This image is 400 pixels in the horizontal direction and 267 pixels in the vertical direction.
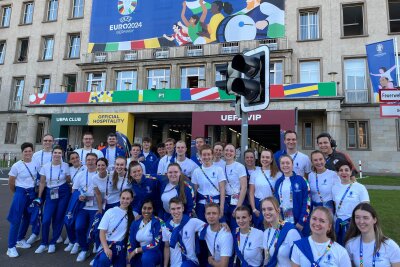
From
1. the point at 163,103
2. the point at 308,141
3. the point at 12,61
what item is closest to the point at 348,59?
the point at 308,141

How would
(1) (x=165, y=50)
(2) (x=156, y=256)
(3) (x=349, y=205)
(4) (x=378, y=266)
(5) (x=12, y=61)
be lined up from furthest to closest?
(5) (x=12, y=61) → (1) (x=165, y=50) → (2) (x=156, y=256) → (3) (x=349, y=205) → (4) (x=378, y=266)

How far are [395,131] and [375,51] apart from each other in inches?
339

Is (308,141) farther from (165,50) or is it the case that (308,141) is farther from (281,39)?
(165,50)

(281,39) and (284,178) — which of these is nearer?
(284,178)

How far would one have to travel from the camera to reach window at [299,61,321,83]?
22.9 meters

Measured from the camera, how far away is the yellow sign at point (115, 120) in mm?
22270

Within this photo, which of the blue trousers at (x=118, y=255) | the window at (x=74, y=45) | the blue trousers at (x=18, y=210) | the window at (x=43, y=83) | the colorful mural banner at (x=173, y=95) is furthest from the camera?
the window at (x=43, y=83)

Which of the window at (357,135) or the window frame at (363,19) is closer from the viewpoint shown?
the window at (357,135)

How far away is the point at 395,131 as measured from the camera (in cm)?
2058

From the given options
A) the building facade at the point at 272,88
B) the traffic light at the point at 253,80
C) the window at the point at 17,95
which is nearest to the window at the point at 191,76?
the building facade at the point at 272,88

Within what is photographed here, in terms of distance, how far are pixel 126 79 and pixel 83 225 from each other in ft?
73.2

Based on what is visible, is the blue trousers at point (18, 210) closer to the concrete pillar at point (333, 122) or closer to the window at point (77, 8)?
the concrete pillar at point (333, 122)

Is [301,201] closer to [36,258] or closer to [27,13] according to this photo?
[36,258]

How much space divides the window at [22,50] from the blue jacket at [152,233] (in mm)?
33681
